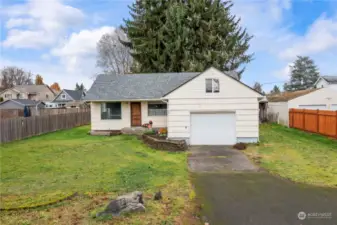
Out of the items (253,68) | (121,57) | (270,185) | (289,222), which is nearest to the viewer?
(289,222)

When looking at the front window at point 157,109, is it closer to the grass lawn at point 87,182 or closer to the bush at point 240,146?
the grass lawn at point 87,182

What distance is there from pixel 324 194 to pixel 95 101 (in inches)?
552

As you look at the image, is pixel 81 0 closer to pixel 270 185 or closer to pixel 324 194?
pixel 270 185

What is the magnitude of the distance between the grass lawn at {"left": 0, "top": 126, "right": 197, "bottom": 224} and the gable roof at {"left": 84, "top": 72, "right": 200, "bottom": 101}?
5665 millimetres

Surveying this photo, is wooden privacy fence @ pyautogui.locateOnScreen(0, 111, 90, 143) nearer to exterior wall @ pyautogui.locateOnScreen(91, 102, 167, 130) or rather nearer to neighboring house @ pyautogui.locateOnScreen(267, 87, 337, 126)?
exterior wall @ pyautogui.locateOnScreen(91, 102, 167, 130)

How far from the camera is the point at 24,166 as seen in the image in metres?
8.79

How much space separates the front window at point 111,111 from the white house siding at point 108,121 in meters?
0.22

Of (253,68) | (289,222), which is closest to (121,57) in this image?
(253,68)

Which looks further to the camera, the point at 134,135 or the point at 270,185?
the point at 134,135

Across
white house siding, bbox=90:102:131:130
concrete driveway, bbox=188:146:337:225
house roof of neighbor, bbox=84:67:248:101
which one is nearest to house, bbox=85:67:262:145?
house roof of neighbor, bbox=84:67:248:101

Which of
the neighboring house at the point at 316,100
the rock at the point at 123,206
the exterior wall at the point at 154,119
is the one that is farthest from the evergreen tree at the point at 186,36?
the rock at the point at 123,206

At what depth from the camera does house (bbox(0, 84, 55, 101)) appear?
5672 centimetres

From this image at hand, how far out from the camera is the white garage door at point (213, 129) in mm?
12930

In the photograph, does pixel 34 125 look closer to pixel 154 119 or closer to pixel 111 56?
pixel 154 119
